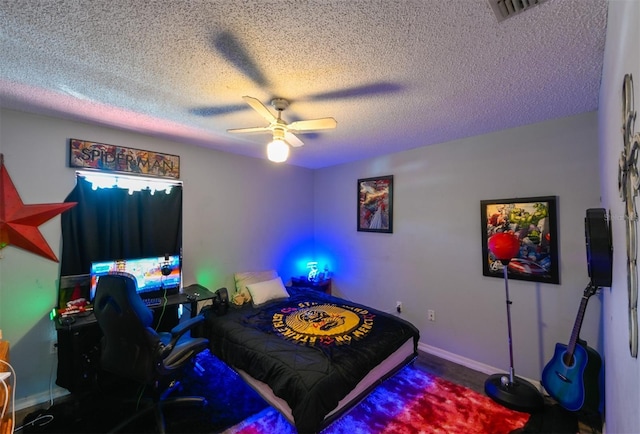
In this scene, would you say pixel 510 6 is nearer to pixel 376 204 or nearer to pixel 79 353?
pixel 376 204

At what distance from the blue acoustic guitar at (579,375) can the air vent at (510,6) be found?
192 cm

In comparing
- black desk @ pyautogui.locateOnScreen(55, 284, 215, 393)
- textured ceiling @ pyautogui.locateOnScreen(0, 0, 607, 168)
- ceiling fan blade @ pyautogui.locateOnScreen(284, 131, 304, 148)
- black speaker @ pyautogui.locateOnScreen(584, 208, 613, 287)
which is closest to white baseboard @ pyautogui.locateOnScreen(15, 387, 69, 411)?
black desk @ pyautogui.locateOnScreen(55, 284, 215, 393)

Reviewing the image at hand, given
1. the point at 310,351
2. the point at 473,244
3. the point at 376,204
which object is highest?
the point at 376,204

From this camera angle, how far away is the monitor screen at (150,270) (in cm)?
253

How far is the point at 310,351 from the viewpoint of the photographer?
2.05 meters

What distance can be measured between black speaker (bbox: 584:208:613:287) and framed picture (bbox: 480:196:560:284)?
1.05 m

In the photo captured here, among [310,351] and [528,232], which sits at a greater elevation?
[528,232]

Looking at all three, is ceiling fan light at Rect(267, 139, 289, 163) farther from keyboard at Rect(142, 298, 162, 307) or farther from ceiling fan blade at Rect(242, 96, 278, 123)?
keyboard at Rect(142, 298, 162, 307)

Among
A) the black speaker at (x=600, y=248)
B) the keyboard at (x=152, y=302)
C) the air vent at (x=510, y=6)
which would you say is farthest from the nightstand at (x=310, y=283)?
the air vent at (x=510, y=6)

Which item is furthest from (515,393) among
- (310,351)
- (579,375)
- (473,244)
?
(310,351)

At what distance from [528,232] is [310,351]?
2256mm

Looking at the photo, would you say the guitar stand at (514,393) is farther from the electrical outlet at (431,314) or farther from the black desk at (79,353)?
the black desk at (79,353)

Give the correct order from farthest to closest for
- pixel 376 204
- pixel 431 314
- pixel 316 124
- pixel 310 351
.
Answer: pixel 376 204, pixel 431 314, pixel 310 351, pixel 316 124

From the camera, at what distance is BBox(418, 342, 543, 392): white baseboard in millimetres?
2625
